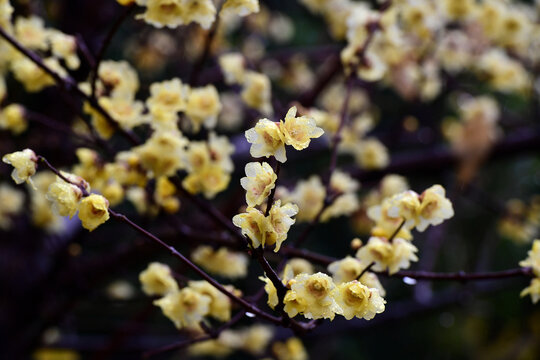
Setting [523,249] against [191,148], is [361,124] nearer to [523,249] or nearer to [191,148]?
[191,148]

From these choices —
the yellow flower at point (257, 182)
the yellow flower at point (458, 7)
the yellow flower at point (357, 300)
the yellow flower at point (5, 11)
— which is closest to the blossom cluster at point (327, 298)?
the yellow flower at point (357, 300)

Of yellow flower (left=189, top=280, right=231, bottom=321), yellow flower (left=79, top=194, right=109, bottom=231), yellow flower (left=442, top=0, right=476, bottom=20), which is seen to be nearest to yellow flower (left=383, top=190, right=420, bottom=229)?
yellow flower (left=189, top=280, right=231, bottom=321)

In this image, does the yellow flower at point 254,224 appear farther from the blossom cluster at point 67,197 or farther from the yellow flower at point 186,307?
the yellow flower at point 186,307

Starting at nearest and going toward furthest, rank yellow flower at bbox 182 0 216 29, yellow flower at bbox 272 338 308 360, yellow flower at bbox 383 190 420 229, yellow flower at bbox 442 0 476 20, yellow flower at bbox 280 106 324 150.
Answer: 1. yellow flower at bbox 280 106 324 150
2. yellow flower at bbox 383 190 420 229
3. yellow flower at bbox 182 0 216 29
4. yellow flower at bbox 272 338 308 360
5. yellow flower at bbox 442 0 476 20

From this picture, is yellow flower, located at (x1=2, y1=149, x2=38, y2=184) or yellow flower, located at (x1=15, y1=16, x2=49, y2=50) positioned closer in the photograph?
yellow flower, located at (x1=2, y1=149, x2=38, y2=184)

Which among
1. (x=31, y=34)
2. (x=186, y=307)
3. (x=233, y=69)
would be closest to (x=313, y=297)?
(x=186, y=307)

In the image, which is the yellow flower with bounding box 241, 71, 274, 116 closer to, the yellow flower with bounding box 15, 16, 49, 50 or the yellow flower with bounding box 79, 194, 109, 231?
the yellow flower with bounding box 15, 16, 49, 50
